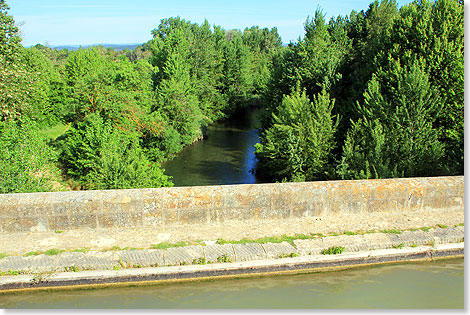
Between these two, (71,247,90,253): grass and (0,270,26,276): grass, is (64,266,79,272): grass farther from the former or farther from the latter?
(0,270,26,276): grass

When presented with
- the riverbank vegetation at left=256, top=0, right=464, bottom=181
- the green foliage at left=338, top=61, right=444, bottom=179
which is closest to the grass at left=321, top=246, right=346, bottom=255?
the green foliage at left=338, top=61, right=444, bottom=179

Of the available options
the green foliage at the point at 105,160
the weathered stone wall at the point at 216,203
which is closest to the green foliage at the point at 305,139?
the green foliage at the point at 105,160

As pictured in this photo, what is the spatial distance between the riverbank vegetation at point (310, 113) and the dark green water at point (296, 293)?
5062 mm

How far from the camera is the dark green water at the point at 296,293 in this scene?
6.70m

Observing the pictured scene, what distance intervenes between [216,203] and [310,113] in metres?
11.8

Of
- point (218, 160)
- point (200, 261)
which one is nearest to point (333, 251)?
point (200, 261)

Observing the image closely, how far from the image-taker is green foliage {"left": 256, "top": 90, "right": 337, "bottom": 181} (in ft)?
61.3

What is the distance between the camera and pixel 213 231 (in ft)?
27.4

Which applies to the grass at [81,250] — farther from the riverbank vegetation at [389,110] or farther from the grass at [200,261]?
the riverbank vegetation at [389,110]

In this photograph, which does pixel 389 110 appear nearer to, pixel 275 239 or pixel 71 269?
pixel 275 239

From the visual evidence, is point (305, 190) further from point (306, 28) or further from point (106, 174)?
point (306, 28)

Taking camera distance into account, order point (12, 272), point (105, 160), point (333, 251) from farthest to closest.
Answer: point (105, 160) → point (333, 251) → point (12, 272)

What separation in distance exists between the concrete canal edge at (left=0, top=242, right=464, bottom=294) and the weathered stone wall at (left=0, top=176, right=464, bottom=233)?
1.45m

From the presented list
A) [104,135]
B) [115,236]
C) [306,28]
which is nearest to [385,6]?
[306,28]
